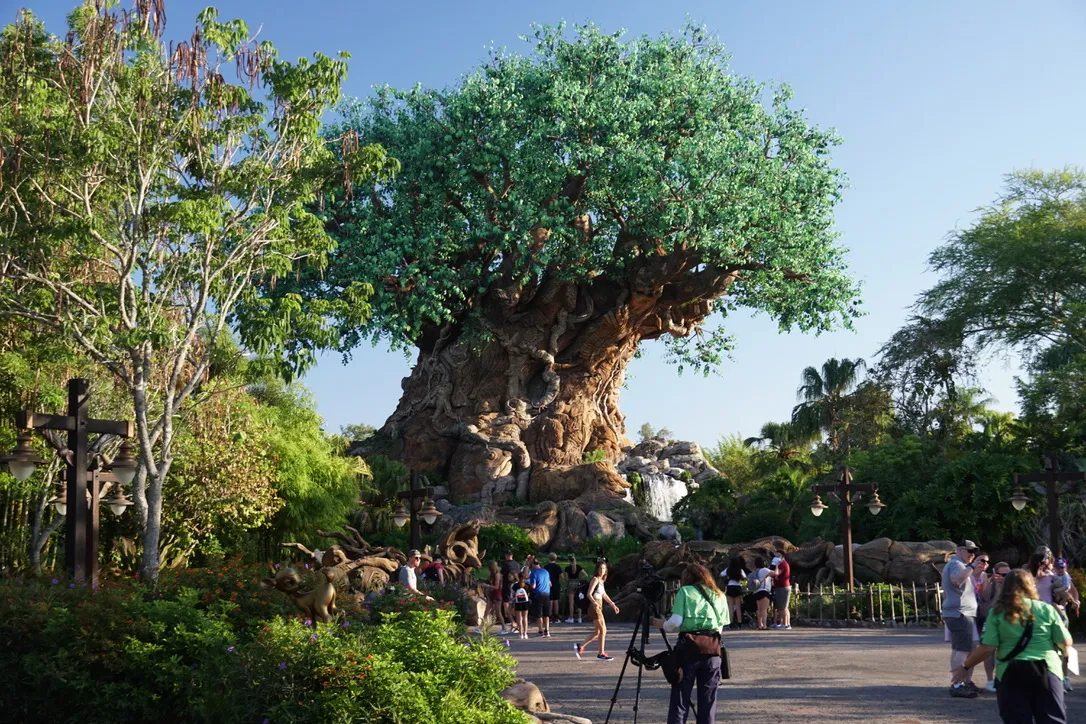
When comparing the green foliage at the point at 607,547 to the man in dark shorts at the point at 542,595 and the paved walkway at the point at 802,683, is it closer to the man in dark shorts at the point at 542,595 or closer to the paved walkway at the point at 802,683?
the man in dark shorts at the point at 542,595

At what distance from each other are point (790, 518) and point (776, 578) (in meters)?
13.9

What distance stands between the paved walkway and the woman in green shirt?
2478 millimetres

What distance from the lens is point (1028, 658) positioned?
759cm

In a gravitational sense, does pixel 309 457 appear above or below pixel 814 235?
below

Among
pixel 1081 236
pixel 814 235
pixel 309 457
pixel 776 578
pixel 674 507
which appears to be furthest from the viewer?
pixel 1081 236

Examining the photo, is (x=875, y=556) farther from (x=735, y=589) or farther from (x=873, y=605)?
(x=735, y=589)

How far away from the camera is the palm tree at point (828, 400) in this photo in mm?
49094

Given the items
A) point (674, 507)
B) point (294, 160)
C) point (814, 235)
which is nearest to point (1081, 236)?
point (814, 235)

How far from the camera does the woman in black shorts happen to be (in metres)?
22.4

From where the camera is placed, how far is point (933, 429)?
44.1 metres

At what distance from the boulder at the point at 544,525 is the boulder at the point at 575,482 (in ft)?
5.97

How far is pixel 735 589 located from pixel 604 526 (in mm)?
12042

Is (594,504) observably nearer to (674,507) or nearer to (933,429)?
(674,507)

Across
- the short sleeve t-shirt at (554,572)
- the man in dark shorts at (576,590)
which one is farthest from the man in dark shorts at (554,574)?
the man in dark shorts at (576,590)
